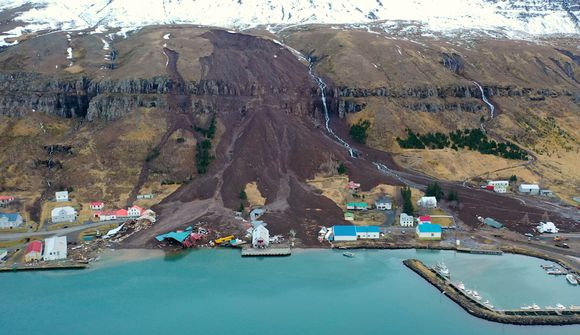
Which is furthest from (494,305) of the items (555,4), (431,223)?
(555,4)

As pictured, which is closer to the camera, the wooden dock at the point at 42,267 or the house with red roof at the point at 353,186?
the wooden dock at the point at 42,267

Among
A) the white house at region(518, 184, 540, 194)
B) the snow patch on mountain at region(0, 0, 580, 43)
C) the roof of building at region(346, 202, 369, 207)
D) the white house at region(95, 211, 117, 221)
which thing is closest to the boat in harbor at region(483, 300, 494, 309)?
the roof of building at region(346, 202, 369, 207)

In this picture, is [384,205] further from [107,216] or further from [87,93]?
[87,93]

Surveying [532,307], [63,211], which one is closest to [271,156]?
[63,211]

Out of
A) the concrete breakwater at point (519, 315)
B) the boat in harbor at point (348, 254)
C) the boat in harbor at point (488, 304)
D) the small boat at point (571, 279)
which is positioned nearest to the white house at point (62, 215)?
the boat in harbor at point (348, 254)

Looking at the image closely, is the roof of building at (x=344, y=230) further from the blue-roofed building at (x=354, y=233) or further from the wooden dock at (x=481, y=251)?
the wooden dock at (x=481, y=251)

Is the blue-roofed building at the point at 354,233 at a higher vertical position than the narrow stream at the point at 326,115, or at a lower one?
lower

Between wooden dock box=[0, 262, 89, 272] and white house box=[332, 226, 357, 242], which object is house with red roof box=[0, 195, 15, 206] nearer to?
wooden dock box=[0, 262, 89, 272]
